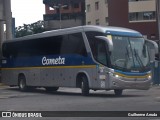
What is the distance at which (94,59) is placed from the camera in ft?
77.7

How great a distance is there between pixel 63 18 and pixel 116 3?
31459 millimetres

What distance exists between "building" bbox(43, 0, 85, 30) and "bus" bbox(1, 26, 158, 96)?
→ 60.3 meters

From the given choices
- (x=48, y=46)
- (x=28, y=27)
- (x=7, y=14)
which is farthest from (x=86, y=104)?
(x=28, y=27)

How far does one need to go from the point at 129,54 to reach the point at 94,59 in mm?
1628

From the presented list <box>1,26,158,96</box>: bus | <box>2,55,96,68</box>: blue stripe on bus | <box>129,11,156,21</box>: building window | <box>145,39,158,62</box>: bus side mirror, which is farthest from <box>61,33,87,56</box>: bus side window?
<box>129,11,156,21</box>: building window

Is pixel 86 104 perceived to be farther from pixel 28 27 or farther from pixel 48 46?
pixel 28 27

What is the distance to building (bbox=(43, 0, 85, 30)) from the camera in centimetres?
9394

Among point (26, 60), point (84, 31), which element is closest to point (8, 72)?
point (26, 60)

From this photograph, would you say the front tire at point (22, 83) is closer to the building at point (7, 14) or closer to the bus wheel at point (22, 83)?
the bus wheel at point (22, 83)

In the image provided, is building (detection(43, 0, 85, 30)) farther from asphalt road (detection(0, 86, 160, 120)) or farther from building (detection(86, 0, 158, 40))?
asphalt road (detection(0, 86, 160, 120))

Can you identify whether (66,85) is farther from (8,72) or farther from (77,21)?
(77,21)

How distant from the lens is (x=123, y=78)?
23.1m

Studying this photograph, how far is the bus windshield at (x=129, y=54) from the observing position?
914 inches

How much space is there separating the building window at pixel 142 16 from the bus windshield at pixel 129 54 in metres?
45.7
